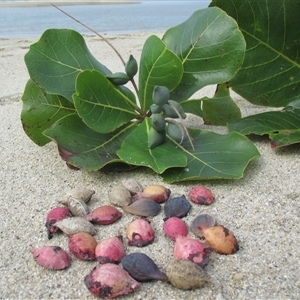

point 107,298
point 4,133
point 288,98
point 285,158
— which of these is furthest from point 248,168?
point 4,133

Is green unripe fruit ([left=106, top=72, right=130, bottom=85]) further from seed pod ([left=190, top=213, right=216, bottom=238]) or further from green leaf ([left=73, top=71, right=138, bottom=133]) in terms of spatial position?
seed pod ([left=190, top=213, right=216, bottom=238])

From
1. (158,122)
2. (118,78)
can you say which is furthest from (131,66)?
(158,122)

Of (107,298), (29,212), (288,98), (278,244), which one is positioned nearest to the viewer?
(107,298)

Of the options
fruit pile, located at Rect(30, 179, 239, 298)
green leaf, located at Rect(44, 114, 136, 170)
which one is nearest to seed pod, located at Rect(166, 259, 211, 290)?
fruit pile, located at Rect(30, 179, 239, 298)

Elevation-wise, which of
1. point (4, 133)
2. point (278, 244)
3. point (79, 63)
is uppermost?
point (79, 63)

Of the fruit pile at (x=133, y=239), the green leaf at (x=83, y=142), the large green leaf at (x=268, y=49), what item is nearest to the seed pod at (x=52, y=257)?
the fruit pile at (x=133, y=239)

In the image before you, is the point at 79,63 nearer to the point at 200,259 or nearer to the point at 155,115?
the point at 155,115
